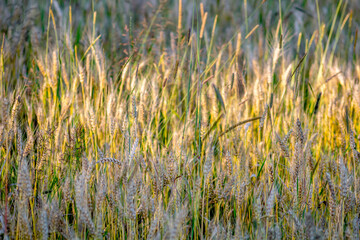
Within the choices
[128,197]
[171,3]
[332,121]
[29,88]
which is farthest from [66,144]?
[171,3]

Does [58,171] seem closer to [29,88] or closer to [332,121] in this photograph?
[29,88]

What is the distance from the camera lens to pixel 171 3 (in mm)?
3533

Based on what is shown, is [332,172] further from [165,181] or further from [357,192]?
[165,181]

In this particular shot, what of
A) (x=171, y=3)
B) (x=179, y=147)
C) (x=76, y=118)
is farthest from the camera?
(x=171, y=3)

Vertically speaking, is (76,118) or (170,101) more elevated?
(170,101)

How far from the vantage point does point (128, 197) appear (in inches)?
34.0

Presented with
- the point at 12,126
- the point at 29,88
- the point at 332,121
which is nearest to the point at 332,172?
the point at 332,121

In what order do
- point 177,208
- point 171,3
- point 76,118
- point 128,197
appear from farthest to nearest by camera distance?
point 171,3 → point 76,118 → point 177,208 → point 128,197

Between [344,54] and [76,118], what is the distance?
198 cm

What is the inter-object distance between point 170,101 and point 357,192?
86 centimetres

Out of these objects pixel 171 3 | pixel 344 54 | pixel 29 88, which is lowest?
pixel 29 88

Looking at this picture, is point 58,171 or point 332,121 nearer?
point 58,171

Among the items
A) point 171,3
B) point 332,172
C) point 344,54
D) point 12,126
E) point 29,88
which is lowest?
point 332,172

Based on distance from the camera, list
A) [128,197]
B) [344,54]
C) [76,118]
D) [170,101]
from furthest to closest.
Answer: [344,54] < [170,101] < [76,118] < [128,197]
